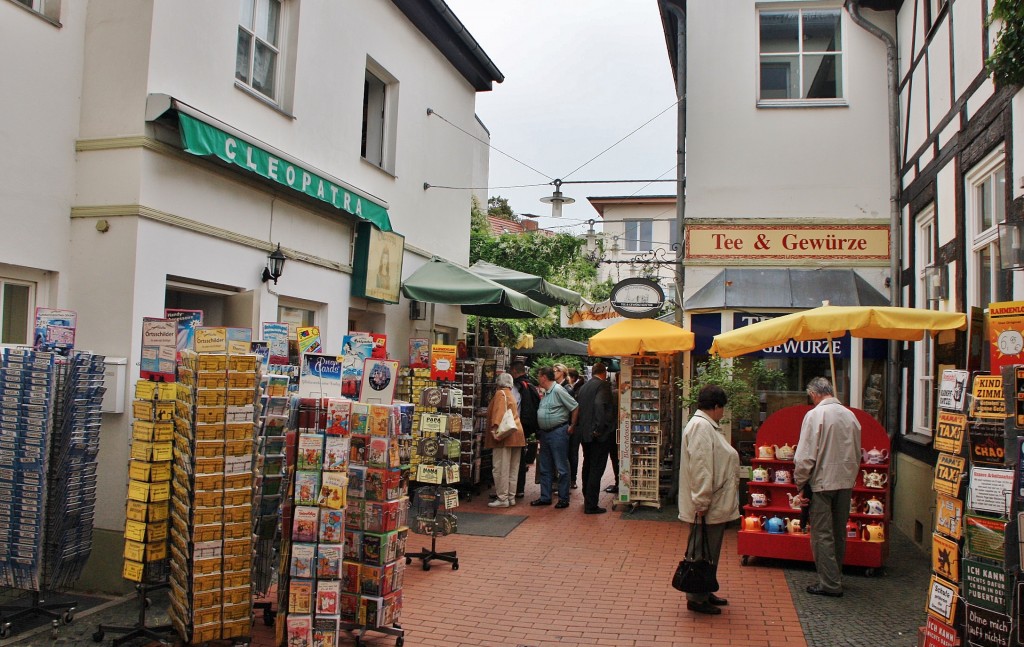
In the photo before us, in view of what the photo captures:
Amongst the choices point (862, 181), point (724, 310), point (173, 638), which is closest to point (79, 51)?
point (173, 638)

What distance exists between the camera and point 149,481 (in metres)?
5.25

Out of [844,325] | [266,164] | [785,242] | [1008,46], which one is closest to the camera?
[1008,46]

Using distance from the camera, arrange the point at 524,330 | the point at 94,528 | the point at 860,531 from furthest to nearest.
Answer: the point at 524,330 → the point at 860,531 → the point at 94,528

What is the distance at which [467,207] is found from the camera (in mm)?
14234

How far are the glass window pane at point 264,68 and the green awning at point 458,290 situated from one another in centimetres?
337

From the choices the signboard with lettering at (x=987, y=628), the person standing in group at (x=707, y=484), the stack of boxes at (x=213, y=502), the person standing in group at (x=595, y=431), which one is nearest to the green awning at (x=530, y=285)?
the person standing in group at (x=595, y=431)

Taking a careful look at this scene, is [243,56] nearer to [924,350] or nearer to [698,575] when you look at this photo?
[698,575]

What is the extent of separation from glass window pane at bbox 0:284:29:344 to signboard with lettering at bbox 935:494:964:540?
6.71 meters

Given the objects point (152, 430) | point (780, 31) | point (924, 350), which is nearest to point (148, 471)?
point (152, 430)

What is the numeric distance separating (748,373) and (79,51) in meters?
7.97

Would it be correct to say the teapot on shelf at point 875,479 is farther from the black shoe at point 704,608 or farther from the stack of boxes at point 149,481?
the stack of boxes at point 149,481

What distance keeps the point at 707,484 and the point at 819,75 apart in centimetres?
774

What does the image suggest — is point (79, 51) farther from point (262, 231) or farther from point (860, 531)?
point (860, 531)

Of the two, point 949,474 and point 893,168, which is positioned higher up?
point 893,168
